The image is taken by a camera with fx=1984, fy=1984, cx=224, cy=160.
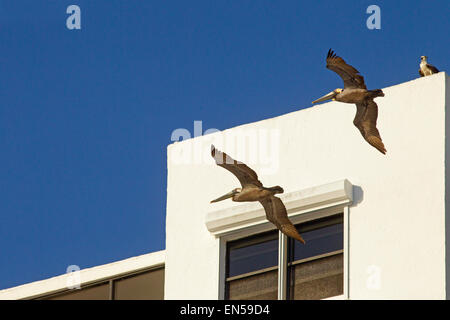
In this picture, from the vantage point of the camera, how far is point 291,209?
35531 mm

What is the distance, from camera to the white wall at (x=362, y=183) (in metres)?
33.8

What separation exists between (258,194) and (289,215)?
0.81 metres

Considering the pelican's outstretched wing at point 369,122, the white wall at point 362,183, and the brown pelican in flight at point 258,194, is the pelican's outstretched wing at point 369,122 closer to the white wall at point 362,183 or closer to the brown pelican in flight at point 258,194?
→ the white wall at point 362,183

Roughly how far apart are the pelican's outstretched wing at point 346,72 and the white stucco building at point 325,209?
72 cm

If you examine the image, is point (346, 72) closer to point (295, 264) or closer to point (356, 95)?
point (356, 95)

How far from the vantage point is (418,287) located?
33406 millimetres

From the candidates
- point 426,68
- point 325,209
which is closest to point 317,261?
point 325,209

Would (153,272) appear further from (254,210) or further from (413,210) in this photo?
(413,210)

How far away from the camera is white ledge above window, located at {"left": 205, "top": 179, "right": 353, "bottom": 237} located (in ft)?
115

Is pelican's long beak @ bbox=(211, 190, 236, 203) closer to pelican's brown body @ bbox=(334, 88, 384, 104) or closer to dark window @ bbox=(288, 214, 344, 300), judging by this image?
dark window @ bbox=(288, 214, 344, 300)

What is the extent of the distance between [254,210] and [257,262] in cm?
95

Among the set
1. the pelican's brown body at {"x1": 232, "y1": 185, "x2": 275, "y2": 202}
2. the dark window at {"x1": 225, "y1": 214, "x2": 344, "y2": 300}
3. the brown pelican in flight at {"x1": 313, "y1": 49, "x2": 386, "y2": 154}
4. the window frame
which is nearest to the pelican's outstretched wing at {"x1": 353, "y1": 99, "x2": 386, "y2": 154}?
the brown pelican in flight at {"x1": 313, "y1": 49, "x2": 386, "y2": 154}

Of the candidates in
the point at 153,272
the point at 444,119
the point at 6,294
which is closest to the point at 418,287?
the point at 444,119

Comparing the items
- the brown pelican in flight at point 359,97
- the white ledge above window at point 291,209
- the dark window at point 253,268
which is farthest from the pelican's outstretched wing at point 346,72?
the dark window at point 253,268
